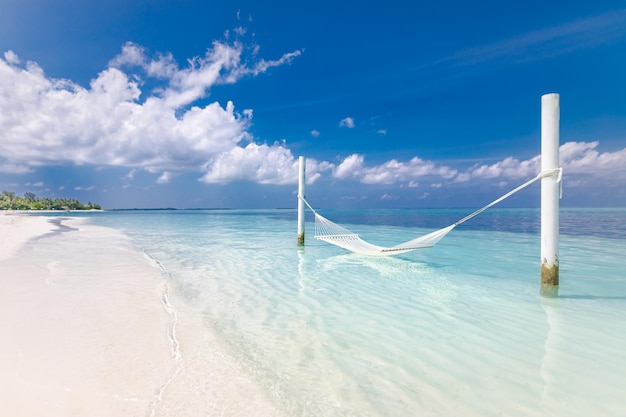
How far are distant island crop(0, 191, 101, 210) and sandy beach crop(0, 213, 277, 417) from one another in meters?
107

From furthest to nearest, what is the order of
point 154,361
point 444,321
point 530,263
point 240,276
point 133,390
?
point 530,263, point 240,276, point 444,321, point 154,361, point 133,390

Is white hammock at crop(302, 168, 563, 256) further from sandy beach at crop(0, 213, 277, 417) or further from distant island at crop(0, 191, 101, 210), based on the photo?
distant island at crop(0, 191, 101, 210)

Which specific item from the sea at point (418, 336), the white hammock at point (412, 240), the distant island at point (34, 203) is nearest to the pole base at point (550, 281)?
the sea at point (418, 336)

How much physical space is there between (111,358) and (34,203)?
114904 mm

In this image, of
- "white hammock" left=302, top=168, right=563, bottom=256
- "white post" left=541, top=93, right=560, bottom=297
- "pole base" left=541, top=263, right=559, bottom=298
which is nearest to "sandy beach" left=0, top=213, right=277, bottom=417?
"white hammock" left=302, top=168, right=563, bottom=256

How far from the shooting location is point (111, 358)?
3.21 meters

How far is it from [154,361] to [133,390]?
534mm

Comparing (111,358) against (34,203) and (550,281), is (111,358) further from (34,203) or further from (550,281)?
(34,203)

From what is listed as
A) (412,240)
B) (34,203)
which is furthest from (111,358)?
(34,203)

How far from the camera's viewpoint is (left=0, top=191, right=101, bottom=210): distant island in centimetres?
8581

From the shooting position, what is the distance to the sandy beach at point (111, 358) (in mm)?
2479

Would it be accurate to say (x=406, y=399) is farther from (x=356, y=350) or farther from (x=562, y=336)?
(x=562, y=336)

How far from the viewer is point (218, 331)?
414 cm

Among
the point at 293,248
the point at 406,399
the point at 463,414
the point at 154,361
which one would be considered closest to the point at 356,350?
the point at 406,399
